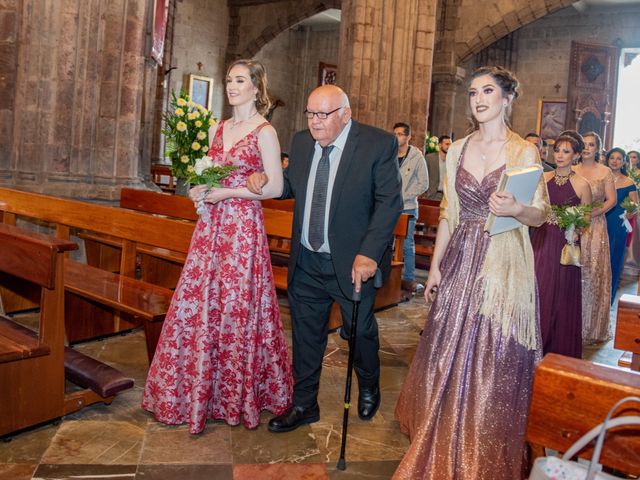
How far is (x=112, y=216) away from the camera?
4871mm

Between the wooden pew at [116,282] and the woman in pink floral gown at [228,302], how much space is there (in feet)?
1.61

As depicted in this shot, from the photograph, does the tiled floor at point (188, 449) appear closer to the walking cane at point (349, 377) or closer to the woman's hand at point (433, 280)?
the walking cane at point (349, 377)

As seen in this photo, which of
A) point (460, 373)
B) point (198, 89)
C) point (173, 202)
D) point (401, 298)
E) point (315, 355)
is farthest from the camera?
point (198, 89)

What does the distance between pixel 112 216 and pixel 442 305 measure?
9.28 ft

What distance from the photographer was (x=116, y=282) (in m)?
4.43

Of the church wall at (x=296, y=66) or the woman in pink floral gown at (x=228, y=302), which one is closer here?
the woman in pink floral gown at (x=228, y=302)

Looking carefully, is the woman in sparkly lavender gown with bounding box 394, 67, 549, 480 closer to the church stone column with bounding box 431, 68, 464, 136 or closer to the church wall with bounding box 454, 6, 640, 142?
the church stone column with bounding box 431, 68, 464, 136

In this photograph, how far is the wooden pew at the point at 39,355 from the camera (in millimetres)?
3082

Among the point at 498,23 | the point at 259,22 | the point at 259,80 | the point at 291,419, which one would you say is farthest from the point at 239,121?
the point at 259,22

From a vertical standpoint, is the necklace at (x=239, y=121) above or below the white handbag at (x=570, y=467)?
above

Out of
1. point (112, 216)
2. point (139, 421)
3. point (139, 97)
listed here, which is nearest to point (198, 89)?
point (139, 97)

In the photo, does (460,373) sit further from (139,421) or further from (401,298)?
(401,298)

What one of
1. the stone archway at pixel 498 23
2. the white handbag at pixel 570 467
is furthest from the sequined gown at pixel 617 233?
the stone archway at pixel 498 23

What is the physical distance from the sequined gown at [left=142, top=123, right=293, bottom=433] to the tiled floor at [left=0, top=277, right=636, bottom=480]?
0.13m
